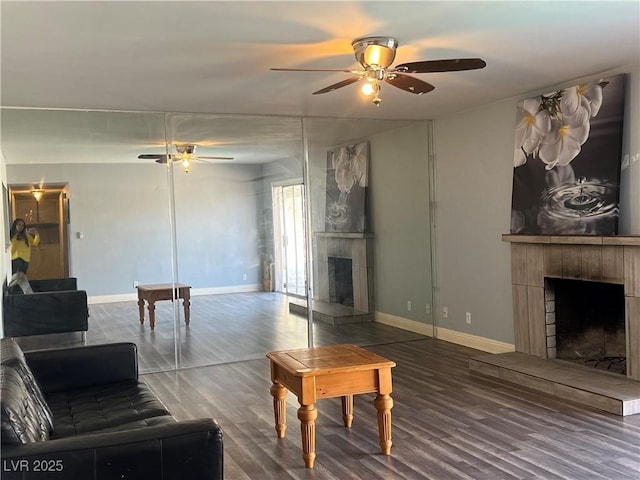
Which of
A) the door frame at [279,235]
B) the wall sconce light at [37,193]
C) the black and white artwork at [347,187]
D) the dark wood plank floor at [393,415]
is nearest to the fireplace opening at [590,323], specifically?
the dark wood plank floor at [393,415]

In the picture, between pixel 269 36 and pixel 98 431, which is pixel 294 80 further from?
pixel 98 431

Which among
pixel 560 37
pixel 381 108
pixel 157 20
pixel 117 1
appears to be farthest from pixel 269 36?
pixel 381 108

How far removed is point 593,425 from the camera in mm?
3930

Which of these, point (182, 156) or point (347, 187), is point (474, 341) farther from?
point (182, 156)

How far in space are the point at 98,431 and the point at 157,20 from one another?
6.81ft

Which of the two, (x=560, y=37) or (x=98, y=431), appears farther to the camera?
(x=560, y=37)

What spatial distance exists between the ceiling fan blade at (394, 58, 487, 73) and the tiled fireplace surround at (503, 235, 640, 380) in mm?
1992

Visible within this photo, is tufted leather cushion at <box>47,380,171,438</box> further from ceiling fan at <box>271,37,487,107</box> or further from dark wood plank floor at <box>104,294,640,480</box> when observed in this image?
ceiling fan at <box>271,37,487,107</box>

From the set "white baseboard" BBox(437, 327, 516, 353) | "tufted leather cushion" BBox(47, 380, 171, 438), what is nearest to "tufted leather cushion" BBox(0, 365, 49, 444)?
"tufted leather cushion" BBox(47, 380, 171, 438)

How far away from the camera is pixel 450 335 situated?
6.73m

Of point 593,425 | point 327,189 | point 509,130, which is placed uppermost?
point 509,130

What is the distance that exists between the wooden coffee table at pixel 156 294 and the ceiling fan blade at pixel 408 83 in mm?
3199

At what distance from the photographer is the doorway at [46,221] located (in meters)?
5.34

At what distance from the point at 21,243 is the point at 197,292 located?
167 centimetres
